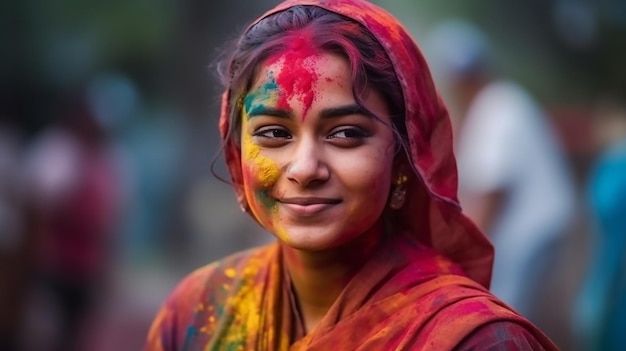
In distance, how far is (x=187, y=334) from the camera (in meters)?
3.13

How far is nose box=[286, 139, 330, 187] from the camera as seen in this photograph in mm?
2707

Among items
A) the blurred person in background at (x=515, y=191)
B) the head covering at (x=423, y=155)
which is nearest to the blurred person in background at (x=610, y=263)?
the blurred person in background at (x=515, y=191)

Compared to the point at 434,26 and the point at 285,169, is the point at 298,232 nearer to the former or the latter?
the point at 285,169

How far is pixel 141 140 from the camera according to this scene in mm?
10031

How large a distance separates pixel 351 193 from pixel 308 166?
0.42 feet

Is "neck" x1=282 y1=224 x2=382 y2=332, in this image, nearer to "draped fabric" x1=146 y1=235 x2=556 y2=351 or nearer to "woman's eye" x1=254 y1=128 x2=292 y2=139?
"draped fabric" x1=146 y1=235 x2=556 y2=351

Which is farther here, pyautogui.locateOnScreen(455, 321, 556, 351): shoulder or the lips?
the lips

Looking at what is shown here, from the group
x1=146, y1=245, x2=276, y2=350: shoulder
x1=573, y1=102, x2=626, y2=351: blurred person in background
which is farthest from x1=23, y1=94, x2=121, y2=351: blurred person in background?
x1=146, y1=245, x2=276, y2=350: shoulder

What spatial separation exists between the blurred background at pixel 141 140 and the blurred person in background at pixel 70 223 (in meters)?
0.01

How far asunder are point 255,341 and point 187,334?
0.26 metres

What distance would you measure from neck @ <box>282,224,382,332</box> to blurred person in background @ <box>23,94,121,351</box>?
4.43 meters

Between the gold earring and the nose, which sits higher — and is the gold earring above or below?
below

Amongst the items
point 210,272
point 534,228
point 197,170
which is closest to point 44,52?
point 197,170

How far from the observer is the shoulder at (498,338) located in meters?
2.63
